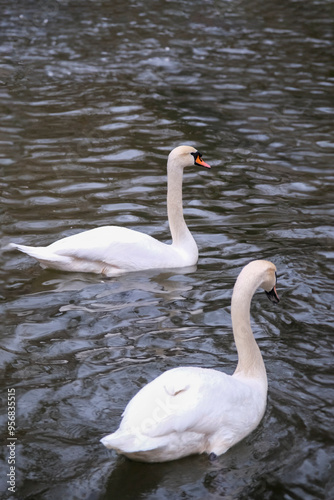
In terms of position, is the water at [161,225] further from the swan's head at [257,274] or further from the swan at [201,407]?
the swan's head at [257,274]

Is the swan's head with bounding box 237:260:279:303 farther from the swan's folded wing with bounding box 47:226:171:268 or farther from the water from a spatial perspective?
the swan's folded wing with bounding box 47:226:171:268

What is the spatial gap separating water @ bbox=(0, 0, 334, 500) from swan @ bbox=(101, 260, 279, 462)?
0.13 m

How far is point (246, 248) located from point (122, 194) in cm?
184

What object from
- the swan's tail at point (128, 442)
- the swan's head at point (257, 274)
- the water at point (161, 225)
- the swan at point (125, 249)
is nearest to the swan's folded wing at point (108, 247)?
the swan at point (125, 249)

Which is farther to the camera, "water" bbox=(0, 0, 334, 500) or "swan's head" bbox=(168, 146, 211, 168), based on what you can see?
"swan's head" bbox=(168, 146, 211, 168)

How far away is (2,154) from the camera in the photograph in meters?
10.1

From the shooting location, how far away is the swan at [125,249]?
23.0ft

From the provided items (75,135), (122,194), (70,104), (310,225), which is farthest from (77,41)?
(310,225)

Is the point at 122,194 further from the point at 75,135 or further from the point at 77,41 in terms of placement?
the point at 77,41

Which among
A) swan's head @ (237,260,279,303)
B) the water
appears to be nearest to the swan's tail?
the water

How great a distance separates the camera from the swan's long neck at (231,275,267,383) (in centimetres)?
493

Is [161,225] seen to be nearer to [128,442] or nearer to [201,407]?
[201,407]

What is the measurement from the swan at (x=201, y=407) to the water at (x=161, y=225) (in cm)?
13

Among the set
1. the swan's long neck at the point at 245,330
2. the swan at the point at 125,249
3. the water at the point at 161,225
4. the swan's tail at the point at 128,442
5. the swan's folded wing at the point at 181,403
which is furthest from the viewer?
the swan at the point at 125,249
